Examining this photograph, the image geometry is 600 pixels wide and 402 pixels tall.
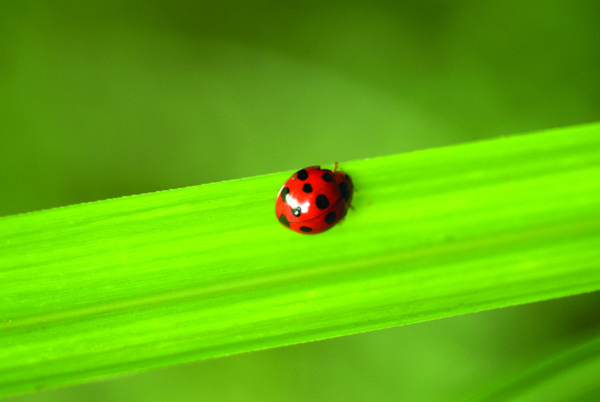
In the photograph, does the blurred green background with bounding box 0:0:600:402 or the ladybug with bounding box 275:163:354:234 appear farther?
the blurred green background with bounding box 0:0:600:402

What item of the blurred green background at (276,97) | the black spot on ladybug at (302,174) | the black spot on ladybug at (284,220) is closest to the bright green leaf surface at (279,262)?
the black spot on ladybug at (284,220)

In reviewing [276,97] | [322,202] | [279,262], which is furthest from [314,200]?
[276,97]

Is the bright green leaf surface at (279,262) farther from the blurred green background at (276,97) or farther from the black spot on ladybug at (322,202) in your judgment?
the blurred green background at (276,97)

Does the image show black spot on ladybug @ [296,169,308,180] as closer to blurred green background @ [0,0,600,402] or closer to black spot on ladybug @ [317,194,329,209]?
black spot on ladybug @ [317,194,329,209]

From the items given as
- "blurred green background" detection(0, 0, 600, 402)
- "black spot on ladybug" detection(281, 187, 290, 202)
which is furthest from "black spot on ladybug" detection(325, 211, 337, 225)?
"blurred green background" detection(0, 0, 600, 402)

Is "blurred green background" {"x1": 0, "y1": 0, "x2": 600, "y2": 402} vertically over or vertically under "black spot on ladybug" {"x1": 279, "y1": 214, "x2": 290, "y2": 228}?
over

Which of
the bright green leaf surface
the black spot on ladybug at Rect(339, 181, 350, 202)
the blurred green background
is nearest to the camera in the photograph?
the bright green leaf surface

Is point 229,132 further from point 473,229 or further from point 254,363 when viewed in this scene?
point 473,229

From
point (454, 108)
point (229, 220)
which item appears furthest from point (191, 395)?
point (454, 108)
